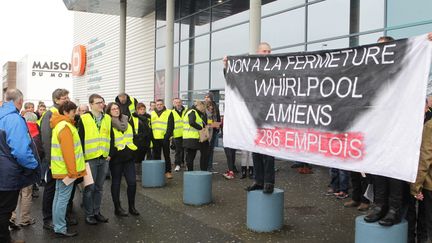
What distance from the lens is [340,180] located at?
7836 millimetres

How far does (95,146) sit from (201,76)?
12.8m

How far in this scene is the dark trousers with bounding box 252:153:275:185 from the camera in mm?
5570

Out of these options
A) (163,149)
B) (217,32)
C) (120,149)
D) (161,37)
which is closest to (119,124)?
(120,149)

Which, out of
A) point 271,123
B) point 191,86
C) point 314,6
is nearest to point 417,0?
point 314,6

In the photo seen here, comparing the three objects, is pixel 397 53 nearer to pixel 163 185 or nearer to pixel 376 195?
pixel 376 195

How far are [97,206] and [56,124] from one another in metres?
1.57

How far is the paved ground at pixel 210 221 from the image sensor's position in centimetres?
540

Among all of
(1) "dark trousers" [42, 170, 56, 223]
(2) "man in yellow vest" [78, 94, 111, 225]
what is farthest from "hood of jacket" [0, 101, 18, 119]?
(1) "dark trousers" [42, 170, 56, 223]

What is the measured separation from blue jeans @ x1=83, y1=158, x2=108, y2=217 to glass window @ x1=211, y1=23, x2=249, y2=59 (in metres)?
10.7

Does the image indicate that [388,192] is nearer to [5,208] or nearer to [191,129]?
[5,208]

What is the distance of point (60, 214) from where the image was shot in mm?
5383

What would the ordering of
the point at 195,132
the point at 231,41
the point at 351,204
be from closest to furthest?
the point at 351,204 < the point at 195,132 < the point at 231,41

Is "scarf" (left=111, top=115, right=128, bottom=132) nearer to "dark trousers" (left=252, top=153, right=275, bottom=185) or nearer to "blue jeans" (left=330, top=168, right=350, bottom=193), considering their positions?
"dark trousers" (left=252, top=153, right=275, bottom=185)

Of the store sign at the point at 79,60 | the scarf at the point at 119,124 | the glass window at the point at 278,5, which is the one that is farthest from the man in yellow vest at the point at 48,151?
the store sign at the point at 79,60
